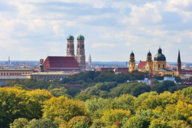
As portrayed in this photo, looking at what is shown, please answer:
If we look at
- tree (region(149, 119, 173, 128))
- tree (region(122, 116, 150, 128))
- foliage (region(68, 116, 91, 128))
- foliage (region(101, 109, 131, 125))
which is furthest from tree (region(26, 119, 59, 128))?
tree (region(149, 119, 173, 128))

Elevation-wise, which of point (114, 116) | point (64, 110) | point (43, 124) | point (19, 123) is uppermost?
point (64, 110)

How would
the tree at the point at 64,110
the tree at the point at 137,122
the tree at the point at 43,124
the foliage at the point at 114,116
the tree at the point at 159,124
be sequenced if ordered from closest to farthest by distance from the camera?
1. the tree at the point at 159,124
2. the tree at the point at 137,122
3. the tree at the point at 43,124
4. the foliage at the point at 114,116
5. the tree at the point at 64,110

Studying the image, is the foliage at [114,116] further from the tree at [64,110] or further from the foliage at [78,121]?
the tree at [64,110]

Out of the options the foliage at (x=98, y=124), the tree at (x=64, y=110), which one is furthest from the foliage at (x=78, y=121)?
the tree at (x=64, y=110)

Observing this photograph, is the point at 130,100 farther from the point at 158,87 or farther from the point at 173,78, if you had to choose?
the point at 173,78

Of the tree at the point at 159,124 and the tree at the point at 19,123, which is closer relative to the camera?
the tree at the point at 159,124

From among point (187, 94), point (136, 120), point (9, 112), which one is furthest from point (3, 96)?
point (187, 94)

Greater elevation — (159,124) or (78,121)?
(78,121)

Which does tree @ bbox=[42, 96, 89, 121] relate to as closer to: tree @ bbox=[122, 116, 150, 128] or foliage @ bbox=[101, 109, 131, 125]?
foliage @ bbox=[101, 109, 131, 125]

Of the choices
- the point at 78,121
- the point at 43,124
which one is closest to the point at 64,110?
the point at 78,121

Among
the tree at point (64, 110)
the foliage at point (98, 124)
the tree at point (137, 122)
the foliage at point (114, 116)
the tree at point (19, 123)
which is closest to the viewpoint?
the foliage at point (98, 124)

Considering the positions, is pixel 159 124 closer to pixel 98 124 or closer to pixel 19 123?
pixel 98 124
